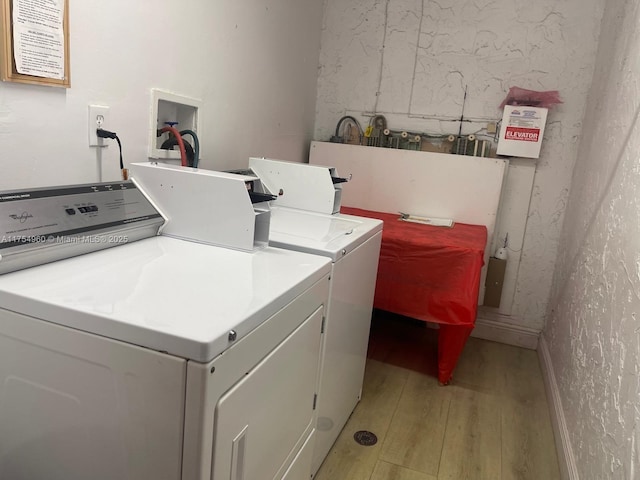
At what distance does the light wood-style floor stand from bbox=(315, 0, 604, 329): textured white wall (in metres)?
0.62

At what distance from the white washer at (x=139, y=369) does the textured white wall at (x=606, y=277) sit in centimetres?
96

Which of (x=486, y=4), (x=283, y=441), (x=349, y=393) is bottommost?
(x=349, y=393)

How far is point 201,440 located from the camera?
803 millimetres

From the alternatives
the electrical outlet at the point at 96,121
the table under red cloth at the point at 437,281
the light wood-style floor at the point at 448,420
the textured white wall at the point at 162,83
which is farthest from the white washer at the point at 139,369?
the table under red cloth at the point at 437,281

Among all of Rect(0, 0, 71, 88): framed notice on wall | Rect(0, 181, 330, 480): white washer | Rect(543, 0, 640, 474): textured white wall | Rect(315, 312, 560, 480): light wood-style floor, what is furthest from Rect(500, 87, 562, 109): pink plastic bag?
Rect(0, 0, 71, 88): framed notice on wall

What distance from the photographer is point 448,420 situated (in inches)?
83.0

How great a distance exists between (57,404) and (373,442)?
4.45 ft

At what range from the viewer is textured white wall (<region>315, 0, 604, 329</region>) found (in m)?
2.64

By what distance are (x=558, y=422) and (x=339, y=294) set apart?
126 cm

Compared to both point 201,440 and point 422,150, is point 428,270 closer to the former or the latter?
point 422,150

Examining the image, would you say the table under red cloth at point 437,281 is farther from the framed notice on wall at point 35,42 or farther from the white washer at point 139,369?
the framed notice on wall at point 35,42

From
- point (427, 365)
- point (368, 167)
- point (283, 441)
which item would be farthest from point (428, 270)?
point (283, 441)

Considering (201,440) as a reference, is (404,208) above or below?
above

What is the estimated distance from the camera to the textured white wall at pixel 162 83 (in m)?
1.26
